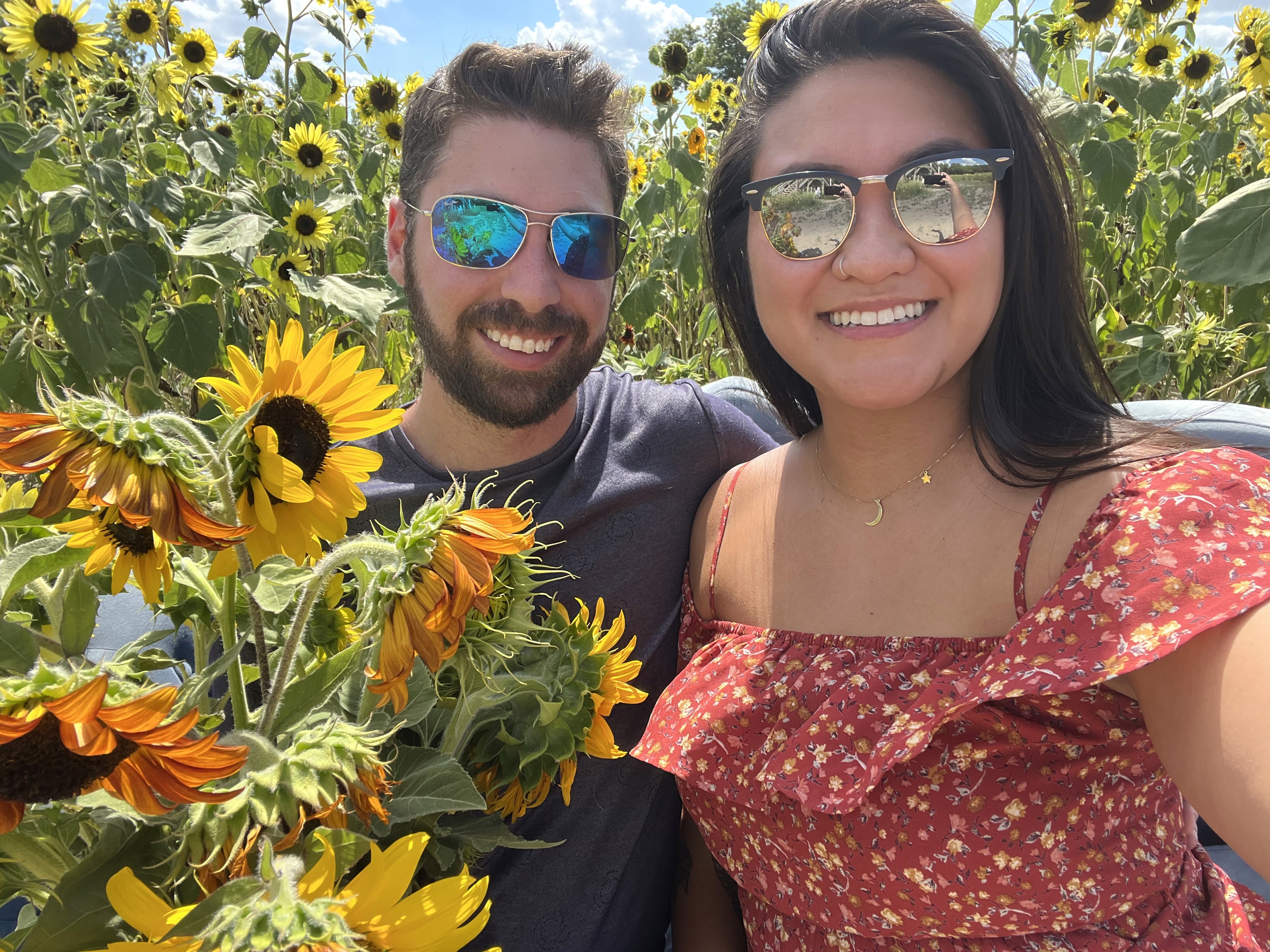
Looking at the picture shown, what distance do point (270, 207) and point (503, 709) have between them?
7.77 ft

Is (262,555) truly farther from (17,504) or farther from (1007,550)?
(1007,550)

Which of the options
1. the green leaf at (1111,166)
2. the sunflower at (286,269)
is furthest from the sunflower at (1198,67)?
the sunflower at (286,269)

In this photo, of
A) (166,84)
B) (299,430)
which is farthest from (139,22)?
(299,430)

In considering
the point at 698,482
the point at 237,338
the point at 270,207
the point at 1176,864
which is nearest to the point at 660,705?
the point at 698,482

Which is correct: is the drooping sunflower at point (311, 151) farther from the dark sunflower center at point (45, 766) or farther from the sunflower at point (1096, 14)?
the dark sunflower center at point (45, 766)

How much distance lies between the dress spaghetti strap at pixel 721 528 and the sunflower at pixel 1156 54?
2.43m

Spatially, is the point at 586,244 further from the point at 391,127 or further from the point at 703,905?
the point at 391,127

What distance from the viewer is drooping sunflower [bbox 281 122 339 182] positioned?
8.94 feet

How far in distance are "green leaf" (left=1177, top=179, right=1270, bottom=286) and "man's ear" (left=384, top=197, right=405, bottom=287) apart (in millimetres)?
1070

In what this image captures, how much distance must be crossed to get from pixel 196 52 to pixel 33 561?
11.2 feet

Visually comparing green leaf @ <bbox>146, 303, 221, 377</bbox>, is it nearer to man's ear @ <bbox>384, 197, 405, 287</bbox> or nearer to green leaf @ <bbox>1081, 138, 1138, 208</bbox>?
man's ear @ <bbox>384, 197, 405, 287</bbox>

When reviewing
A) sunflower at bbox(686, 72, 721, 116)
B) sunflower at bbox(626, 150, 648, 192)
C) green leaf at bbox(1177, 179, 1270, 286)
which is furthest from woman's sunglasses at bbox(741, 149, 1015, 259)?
sunflower at bbox(686, 72, 721, 116)

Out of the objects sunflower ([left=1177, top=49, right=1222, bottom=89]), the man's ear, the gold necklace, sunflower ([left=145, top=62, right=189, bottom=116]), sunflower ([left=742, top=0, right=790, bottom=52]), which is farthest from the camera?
sunflower ([left=742, top=0, right=790, bottom=52])

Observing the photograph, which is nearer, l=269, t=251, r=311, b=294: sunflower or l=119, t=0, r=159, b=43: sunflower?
l=269, t=251, r=311, b=294: sunflower
